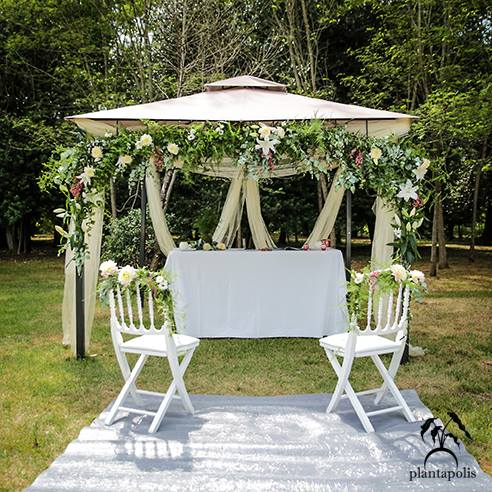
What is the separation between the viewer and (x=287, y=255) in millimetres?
6602

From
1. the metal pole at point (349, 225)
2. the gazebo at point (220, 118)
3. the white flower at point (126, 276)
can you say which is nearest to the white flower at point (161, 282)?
the white flower at point (126, 276)

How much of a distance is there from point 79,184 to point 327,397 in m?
2.68

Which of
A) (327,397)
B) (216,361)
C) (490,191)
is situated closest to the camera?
(327,397)

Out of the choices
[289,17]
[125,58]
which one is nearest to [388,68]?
[289,17]

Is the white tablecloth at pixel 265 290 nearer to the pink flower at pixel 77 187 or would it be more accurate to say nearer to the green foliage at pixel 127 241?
the pink flower at pixel 77 187

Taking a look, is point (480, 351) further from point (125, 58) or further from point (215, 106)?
point (125, 58)

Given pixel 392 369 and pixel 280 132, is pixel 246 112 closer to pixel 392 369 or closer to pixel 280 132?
pixel 280 132

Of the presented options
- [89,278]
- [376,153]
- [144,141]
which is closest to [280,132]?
[376,153]

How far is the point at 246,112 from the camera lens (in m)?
5.74

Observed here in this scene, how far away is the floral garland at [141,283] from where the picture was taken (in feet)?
13.2

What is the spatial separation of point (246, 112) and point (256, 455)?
10.9ft

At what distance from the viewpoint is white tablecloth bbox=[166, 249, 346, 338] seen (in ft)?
21.6

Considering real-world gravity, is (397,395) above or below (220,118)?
below

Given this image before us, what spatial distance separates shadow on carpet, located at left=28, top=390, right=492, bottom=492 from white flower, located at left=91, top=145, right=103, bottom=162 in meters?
2.15
